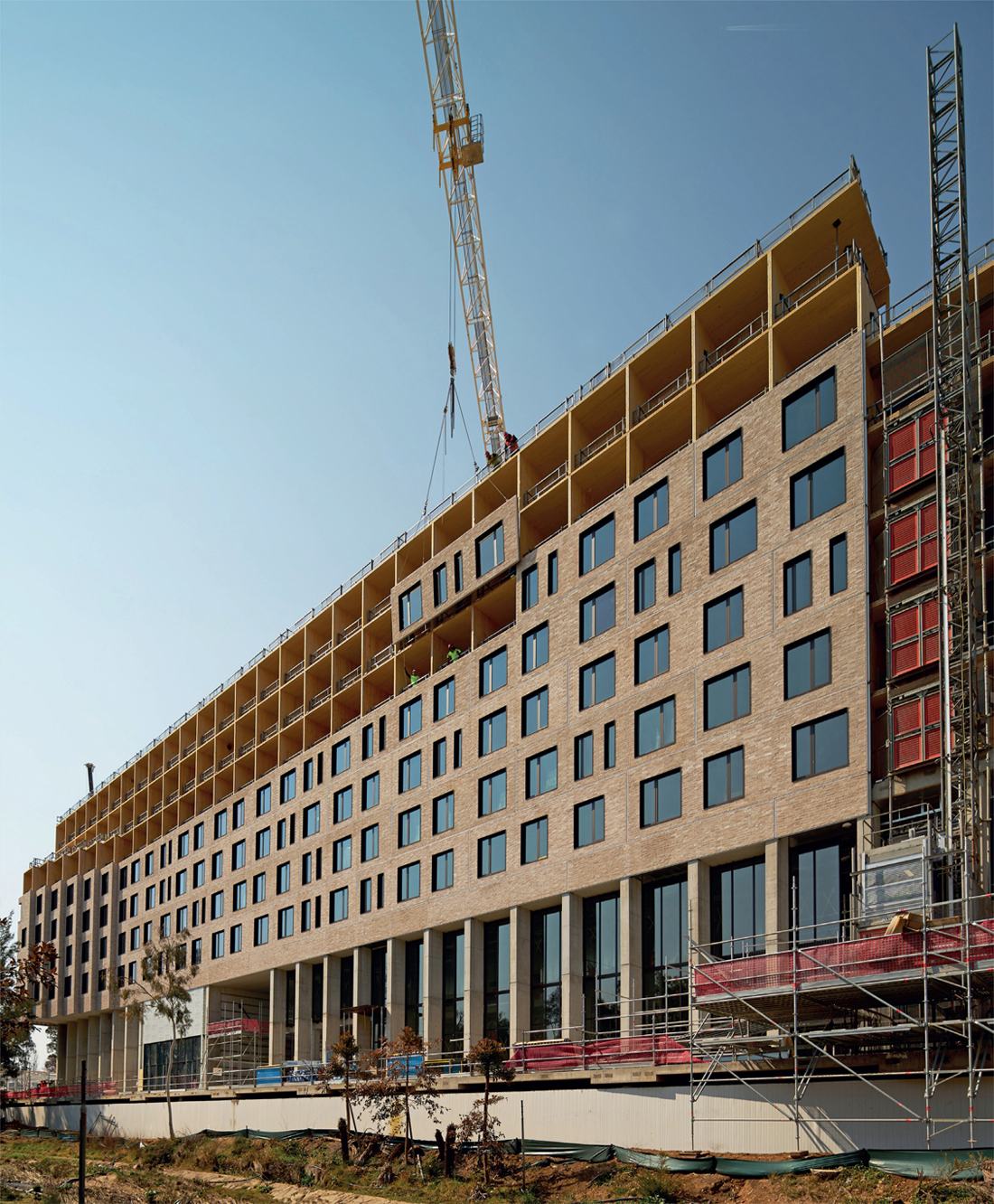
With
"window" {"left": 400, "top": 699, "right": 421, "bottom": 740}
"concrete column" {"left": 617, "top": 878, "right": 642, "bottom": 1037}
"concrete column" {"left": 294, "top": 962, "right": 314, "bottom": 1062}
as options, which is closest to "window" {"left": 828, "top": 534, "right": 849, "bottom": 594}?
"concrete column" {"left": 617, "top": 878, "right": 642, "bottom": 1037}

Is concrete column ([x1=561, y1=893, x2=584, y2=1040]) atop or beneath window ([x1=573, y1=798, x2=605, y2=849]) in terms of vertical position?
beneath

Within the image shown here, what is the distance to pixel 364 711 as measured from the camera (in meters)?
69.2

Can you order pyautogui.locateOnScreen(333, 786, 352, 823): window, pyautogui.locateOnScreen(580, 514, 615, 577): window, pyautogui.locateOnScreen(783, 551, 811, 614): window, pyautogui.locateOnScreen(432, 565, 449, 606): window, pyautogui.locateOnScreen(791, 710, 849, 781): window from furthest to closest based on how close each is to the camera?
pyautogui.locateOnScreen(333, 786, 352, 823): window
pyautogui.locateOnScreen(432, 565, 449, 606): window
pyautogui.locateOnScreen(580, 514, 615, 577): window
pyautogui.locateOnScreen(783, 551, 811, 614): window
pyautogui.locateOnScreen(791, 710, 849, 781): window

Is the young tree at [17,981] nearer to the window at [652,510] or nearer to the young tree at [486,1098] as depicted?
the young tree at [486,1098]

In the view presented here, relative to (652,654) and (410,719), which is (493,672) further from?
(652,654)

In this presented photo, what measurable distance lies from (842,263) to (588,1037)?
31.6 m

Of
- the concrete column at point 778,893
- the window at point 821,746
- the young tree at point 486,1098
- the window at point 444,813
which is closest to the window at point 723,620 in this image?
the window at point 821,746

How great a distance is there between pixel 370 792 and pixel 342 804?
375 centimetres

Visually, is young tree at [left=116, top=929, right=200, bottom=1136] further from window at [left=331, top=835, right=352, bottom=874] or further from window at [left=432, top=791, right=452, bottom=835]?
window at [left=432, top=791, right=452, bottom=835]

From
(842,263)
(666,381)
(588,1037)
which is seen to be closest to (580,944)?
(588,1037)

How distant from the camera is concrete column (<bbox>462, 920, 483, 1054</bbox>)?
54.3 meters

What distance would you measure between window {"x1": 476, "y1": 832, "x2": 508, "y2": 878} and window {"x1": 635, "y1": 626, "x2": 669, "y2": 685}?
11.0m

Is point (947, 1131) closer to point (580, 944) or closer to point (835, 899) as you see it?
point (835, 899)

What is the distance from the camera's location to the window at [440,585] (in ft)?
204
